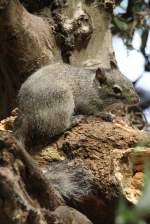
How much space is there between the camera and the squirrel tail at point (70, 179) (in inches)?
110

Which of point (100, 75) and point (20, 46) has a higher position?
point (20, 46)

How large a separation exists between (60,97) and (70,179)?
134cm

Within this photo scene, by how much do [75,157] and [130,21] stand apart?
2.50 meters

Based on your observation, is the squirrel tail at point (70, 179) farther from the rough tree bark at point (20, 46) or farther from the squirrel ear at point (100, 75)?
the squirrel ear at point (100, 75)

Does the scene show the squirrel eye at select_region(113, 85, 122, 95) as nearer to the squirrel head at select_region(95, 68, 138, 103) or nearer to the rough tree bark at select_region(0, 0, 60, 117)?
Result: the squirrel head at select_region(95, 68, 138, 103)

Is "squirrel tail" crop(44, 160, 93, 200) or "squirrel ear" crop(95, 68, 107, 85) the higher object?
"squirrel tail" crop(44, 160, 93, 200)

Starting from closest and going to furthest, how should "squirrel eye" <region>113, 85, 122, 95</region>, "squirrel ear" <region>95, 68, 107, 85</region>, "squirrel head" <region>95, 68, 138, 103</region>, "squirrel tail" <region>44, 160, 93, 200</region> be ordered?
"squirrel tail" <region>44, 160, 93, 200</region> < "squirrel ear" <region>95, 68, 107, 85</region> < "squirrel head" <region>95, 68, 138, 103</region> < "squirrel eye" <region>113, 85, 122, 95</region>

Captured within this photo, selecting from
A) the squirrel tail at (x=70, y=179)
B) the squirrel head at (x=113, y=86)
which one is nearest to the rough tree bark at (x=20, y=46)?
the squirrel head at (x=113, y=86)

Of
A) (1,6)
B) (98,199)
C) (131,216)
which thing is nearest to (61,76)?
(1,6)

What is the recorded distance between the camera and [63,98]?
4.15 meters

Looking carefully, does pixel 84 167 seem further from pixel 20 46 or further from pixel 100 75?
pixel 100 75

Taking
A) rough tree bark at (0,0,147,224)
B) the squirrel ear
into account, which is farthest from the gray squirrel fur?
rough tree bark at (0,0,147,224)

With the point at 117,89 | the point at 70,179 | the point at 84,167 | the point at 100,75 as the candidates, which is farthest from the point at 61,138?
the point at 117,89

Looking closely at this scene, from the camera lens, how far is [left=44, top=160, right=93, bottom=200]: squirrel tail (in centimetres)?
279
